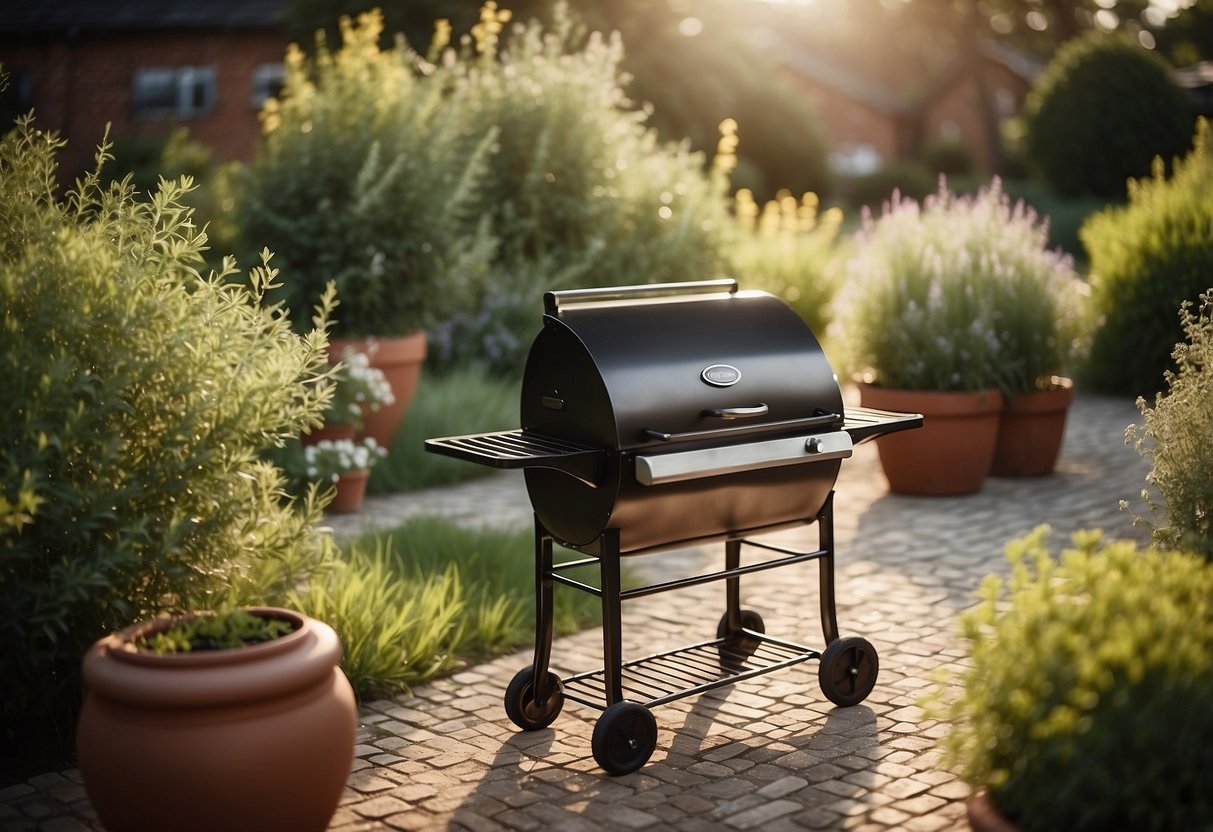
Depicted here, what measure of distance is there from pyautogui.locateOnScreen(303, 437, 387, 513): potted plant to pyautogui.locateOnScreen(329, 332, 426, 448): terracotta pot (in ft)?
2.21

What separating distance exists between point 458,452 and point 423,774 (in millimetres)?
1111

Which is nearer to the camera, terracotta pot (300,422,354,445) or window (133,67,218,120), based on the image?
terracotta pot (300,422,354,445)

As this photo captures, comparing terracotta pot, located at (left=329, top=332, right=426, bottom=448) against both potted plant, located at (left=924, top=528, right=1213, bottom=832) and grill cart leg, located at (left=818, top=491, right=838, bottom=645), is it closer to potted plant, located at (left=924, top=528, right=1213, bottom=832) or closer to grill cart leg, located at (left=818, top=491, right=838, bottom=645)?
grill cart leg, located at (left=818, top=491, right=838, bottom=645)

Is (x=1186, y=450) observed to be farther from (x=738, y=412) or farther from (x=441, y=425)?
(x=441, y=425)

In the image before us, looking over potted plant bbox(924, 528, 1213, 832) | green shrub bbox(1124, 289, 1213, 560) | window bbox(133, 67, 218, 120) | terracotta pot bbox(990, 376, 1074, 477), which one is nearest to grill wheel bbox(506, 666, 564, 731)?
potted plant bbox(924, 528, 1213, 832)

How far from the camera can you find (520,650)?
5.75m

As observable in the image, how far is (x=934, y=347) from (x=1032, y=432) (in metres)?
1.06

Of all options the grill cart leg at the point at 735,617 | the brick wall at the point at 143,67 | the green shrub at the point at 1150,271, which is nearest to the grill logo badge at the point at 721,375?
the grill cart leg at the point at 735,617

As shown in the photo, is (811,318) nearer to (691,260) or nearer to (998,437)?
(691,260)

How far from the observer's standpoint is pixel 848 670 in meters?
4.88

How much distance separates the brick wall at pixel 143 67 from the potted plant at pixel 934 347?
2331 cm

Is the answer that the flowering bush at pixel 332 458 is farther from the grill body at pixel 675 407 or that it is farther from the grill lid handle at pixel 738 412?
the grill lid handle at pixel 738 412

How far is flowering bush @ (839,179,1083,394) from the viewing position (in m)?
8.37

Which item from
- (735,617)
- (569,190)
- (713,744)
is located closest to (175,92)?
(569,190)
